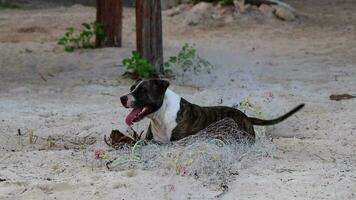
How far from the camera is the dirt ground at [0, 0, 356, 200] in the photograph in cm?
457

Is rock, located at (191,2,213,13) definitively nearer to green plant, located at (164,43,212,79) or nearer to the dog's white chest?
green plant, located at (164,43,212,79)

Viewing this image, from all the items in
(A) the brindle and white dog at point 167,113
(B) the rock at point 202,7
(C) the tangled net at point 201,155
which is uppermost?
(B) the rock at point 202,7

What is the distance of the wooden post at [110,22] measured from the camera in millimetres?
11680

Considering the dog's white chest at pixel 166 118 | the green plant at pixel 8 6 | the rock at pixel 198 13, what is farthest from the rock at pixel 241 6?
the dog's white chest at pixel 166 118

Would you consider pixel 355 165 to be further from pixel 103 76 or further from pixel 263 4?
pixel 263 4

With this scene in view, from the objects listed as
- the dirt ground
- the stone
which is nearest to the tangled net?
the dirt ground

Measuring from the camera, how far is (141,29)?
30.8ft

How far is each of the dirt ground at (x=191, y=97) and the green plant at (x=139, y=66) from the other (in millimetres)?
216

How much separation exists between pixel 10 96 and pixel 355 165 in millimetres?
4401

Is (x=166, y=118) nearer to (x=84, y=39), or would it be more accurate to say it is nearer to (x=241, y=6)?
(x=84, y=39)

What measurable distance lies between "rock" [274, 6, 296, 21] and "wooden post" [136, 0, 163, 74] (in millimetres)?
5506

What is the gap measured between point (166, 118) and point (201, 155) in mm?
818

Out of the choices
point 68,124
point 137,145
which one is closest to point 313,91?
point 68,124

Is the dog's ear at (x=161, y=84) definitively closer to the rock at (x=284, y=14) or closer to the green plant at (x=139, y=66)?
the green plant at (x=139, y=66)
